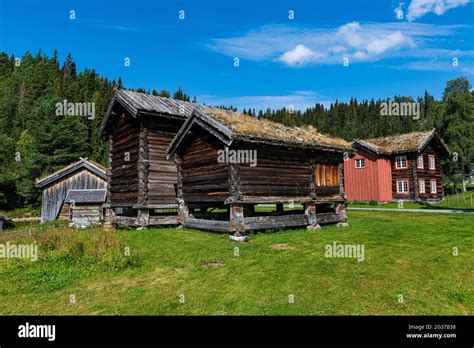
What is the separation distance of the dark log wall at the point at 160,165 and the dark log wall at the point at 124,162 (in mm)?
881

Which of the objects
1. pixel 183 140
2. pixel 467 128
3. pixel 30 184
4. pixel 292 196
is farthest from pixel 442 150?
pixel 30 184

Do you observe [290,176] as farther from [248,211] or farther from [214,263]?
[214,263]

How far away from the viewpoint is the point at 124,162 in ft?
65.7

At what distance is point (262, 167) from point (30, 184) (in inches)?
1564

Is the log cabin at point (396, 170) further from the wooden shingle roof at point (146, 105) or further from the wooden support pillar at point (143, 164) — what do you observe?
the wooden support pillar at point (143, 164)

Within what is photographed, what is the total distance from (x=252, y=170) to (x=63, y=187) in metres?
19.1

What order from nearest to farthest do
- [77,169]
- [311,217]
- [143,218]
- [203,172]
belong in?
[203,172], [311,217], [143,218], [77,169]

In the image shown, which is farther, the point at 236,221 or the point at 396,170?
the point at 396,170

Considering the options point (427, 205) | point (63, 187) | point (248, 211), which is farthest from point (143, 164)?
point (427, 205)

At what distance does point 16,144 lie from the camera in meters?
61.7

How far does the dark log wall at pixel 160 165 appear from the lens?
1828 cm

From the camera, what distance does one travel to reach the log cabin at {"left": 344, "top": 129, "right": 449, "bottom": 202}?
1480 inches

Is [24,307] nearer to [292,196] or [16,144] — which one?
[292,196]

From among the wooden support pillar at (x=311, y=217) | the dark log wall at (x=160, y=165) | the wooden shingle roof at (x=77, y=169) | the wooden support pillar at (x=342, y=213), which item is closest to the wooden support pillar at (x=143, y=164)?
the dark log wall at (x=160, y=165)
